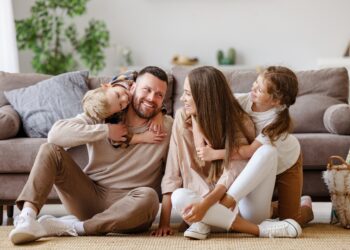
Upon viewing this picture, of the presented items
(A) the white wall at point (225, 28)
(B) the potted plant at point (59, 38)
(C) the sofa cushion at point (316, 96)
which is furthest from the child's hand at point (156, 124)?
(A) the white wall at point (225, 28)

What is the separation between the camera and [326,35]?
6.36m

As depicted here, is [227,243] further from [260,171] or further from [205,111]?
[205,111]

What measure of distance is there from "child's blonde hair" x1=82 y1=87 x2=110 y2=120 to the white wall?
377cm

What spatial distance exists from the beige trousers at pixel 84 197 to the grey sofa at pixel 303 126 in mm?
517

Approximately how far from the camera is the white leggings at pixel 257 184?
2438 mm

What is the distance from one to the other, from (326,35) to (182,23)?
1498 mm

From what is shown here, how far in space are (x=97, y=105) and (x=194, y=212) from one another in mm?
618

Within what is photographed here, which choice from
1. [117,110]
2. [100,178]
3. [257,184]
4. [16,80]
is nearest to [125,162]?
[100,178]

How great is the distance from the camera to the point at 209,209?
241cm

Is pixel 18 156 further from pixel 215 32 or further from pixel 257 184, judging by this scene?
pixel 215 32

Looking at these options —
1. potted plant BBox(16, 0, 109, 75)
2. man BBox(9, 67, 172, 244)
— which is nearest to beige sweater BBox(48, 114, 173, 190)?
man BBox(9, 67, 172, 244)

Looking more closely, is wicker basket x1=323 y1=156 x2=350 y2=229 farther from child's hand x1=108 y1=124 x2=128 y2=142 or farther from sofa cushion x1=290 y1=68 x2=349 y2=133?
child's hand x1=108 y1=124 x2=128 y2=142

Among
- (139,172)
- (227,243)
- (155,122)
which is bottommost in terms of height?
(227,243)

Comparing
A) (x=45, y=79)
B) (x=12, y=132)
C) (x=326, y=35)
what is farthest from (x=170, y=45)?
(x=12, y=132)
